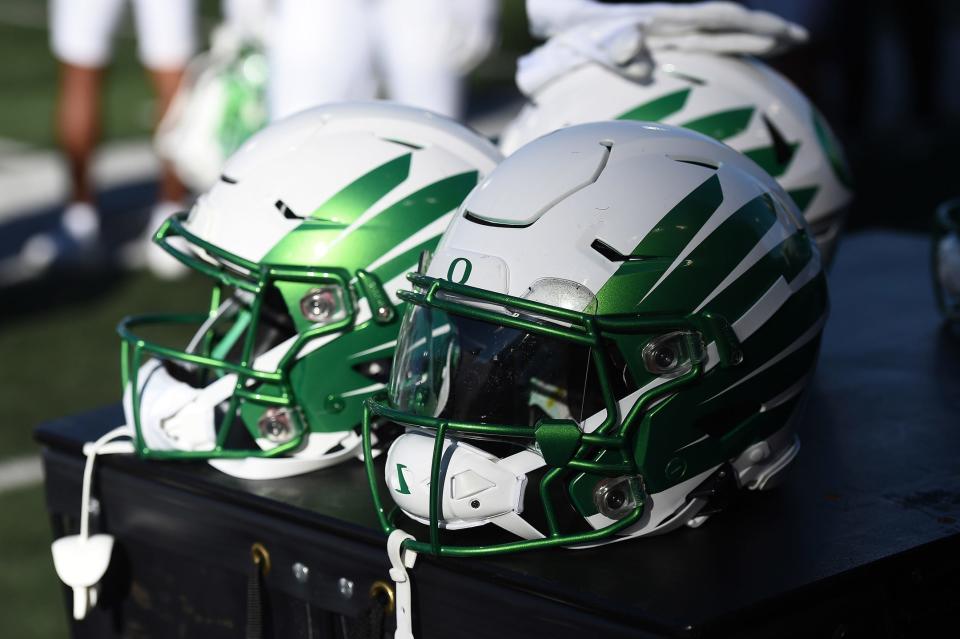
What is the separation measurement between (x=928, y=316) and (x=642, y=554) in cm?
102

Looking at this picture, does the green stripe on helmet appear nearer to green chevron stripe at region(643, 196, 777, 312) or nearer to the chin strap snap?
green chevron stripe at region(643, 196, 777, 312)

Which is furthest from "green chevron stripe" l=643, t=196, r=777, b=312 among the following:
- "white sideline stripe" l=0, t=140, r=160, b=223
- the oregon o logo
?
"white sideline stripe" l=0, t=140, r=160, b=223

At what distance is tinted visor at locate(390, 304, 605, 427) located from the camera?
4.61ft

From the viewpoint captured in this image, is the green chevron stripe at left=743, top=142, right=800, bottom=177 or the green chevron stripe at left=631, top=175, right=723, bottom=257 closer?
the green chevron stripe at left=631, top=175, right=723, bottom=257

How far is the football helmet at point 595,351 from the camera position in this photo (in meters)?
1.37

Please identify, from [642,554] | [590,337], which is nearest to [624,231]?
[590,337]

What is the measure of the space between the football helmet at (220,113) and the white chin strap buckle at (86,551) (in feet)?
5.69

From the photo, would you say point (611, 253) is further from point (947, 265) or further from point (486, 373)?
point (947, 265)

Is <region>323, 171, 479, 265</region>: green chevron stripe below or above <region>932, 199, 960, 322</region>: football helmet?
above

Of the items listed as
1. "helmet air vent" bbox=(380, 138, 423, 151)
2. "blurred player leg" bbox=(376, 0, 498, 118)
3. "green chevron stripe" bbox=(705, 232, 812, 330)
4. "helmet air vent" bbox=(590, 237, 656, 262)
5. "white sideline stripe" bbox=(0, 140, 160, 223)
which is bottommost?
"white sideline stripe" bbox=(0, 140, 160, 223)

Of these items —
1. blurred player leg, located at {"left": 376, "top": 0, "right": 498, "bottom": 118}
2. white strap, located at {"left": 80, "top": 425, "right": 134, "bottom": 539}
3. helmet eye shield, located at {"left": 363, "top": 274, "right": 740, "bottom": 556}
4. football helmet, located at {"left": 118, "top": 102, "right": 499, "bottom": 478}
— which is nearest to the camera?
helmet eye shield, located at {"left": 363, "top": 274, "right": 740, "bottom": 556}

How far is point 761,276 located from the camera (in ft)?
4.81

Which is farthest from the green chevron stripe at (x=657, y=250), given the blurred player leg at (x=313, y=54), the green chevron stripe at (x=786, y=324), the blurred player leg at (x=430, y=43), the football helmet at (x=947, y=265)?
the blurred player leg at (x=430, y=43)

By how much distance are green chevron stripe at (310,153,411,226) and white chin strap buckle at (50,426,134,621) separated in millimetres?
379
